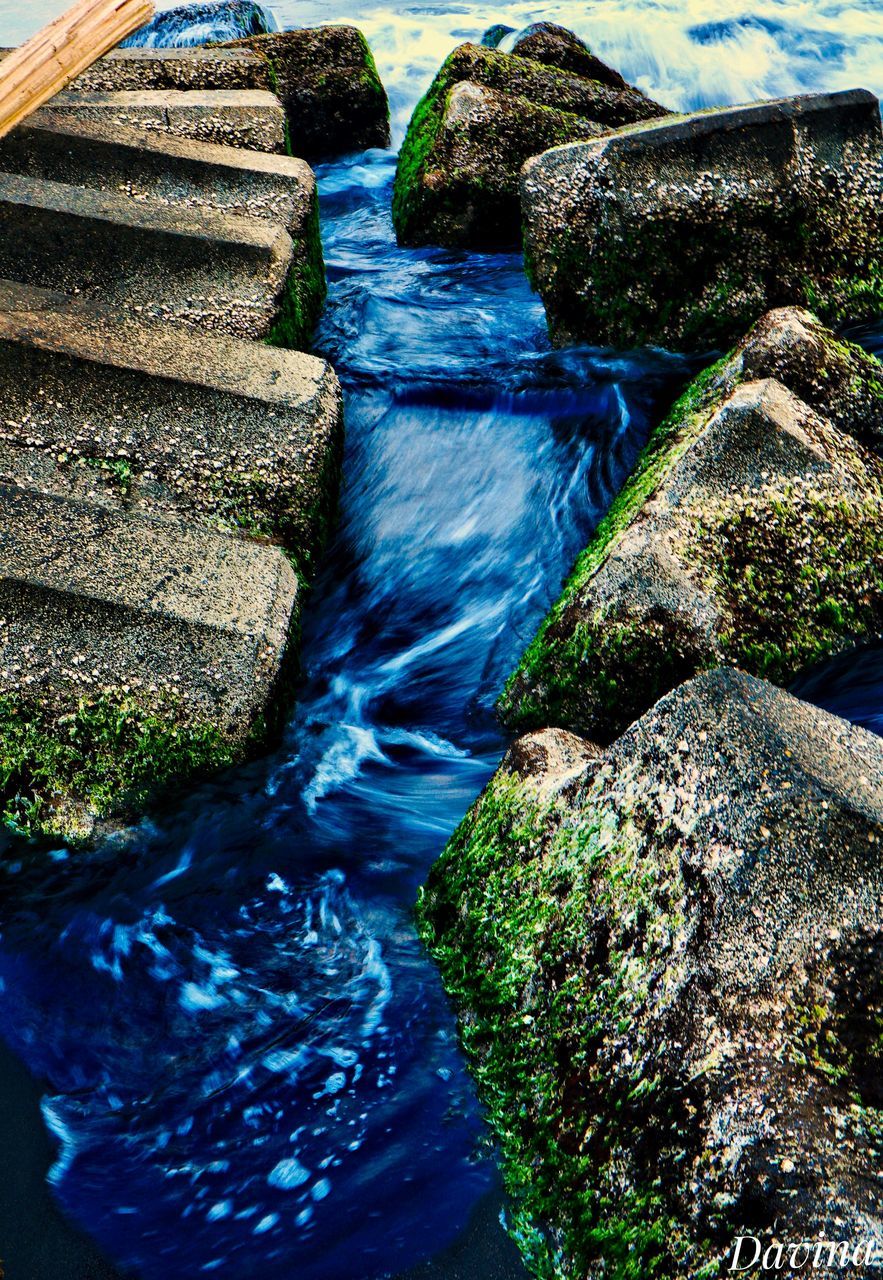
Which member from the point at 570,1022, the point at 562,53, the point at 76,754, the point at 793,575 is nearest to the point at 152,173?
the point at 76,754

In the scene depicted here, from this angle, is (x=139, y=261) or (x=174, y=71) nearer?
(x=139, y=261)

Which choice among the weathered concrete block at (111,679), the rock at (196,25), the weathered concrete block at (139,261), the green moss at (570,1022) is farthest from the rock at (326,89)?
the green moss at (570,1022)

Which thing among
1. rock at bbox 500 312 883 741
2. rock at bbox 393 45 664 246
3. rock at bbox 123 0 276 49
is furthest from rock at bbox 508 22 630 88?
rock at bbox 500 312 883 741

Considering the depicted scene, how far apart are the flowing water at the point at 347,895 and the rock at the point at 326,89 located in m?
3.52

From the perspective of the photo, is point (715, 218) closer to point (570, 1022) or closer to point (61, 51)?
point (570, 1022)

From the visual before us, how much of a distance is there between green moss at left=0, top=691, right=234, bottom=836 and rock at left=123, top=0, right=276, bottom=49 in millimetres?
7634

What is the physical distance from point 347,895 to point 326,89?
7.27 metres

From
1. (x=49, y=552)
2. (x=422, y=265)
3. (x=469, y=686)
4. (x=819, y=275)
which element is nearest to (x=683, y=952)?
(x=469, y=686)

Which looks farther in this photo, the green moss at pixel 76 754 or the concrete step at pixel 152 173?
the concrete step at pixel 152 173

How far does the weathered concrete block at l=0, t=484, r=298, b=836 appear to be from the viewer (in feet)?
9.93

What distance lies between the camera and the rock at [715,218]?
14.5 feet

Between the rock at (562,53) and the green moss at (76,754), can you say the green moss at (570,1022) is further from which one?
the rock at (562,53)

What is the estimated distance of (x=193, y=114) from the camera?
18.7 feet

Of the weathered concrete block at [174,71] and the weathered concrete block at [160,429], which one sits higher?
the weathered concrete block at [174,71]
